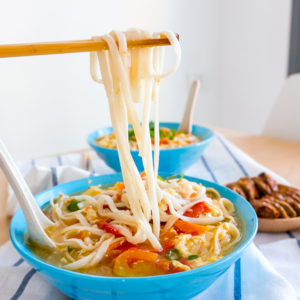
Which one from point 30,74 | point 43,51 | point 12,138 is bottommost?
point 12,138

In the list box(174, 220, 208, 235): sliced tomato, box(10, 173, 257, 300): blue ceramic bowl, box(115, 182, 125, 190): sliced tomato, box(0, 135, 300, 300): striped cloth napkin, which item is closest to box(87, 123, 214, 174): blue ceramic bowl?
box(0, 135, 300, 300): striped cloth napkin

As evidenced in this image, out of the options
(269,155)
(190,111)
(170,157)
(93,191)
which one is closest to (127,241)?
(93,191)

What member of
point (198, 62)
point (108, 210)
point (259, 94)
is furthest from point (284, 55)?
point (108, 210)

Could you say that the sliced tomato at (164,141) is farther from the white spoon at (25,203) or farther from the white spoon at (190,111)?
the white spoon at (25,203)

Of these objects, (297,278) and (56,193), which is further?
(56,193)

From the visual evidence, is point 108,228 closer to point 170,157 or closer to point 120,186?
point 120,186

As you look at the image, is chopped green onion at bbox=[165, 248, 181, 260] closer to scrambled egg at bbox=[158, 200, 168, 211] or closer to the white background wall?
scrambled egg at bbox=[158, 200, 168, 211]

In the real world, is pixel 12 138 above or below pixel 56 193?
below

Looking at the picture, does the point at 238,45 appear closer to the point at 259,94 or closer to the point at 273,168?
the point at 259,94
